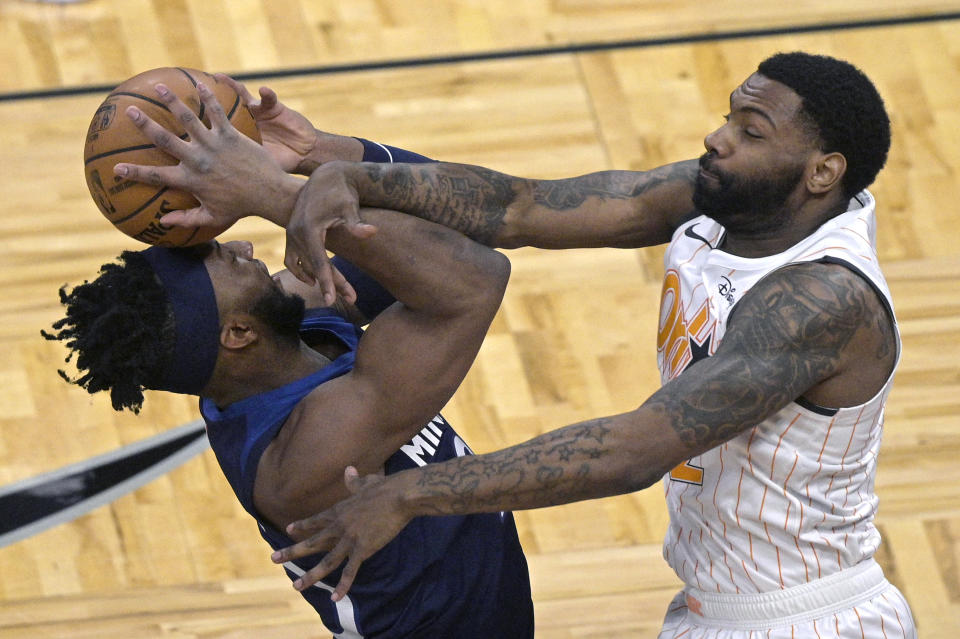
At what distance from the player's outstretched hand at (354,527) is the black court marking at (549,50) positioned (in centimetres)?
411

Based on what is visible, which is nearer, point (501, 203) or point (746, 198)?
point (746, 198)

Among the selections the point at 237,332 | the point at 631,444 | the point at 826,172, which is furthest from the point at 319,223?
the point at 826,172

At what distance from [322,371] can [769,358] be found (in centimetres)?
102

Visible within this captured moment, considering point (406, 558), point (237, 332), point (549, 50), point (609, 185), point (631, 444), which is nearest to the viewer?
point (631, 444)

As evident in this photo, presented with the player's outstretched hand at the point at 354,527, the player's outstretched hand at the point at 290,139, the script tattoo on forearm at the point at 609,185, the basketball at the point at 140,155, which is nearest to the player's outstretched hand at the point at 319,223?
the basketball at the point at 140,155

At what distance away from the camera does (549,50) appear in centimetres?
667

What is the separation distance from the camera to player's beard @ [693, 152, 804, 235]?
288cm

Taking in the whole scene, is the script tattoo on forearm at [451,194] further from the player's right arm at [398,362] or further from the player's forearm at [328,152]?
the player's forearm at [328,152]

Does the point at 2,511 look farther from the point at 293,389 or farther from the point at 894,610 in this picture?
the point at 894,610

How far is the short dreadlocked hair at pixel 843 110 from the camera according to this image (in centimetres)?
283

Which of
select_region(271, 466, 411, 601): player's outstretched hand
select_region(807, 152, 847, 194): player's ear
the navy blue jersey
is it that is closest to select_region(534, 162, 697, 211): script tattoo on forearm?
select_region(807, 152, 847, 194): player's ear

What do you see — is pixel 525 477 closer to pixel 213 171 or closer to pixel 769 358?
pixel 769 358

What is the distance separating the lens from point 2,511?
474 cm

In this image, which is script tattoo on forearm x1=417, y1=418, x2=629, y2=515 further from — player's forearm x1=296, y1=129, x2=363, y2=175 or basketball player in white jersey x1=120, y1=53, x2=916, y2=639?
player's forearm x1=296, y1=129, x2=363, y2=175
